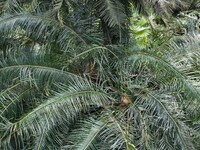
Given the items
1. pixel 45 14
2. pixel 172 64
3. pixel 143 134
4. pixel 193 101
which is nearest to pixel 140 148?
pixel 143 134

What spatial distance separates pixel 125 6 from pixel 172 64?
2.56 feet

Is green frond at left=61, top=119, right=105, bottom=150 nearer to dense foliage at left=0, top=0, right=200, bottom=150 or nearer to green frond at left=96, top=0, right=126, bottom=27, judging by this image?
dense foliage at left=0, top=0, right=200, bottom=150

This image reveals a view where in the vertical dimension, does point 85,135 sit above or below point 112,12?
below

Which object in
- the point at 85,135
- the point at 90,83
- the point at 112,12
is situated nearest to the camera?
the point at 85,135

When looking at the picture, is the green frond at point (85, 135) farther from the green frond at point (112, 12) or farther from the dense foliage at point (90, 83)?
the green frond at point (112, 12)

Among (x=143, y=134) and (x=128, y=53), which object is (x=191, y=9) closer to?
(x=128, y=53)

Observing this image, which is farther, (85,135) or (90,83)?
(90,83)

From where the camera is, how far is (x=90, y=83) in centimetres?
226

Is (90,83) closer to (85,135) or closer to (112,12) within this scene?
(85,135)

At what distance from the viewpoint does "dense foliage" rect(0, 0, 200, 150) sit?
6.56 feet

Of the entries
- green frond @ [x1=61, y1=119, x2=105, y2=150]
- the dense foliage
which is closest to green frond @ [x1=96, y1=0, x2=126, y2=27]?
the dense foliage

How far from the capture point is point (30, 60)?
232cm

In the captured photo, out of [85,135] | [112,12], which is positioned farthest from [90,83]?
[112,12]

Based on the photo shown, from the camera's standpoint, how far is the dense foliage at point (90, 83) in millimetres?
1998
